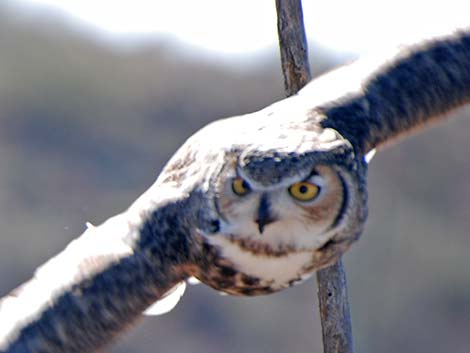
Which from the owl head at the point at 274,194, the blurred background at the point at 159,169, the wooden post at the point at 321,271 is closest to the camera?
the owl head at the point at 274,194

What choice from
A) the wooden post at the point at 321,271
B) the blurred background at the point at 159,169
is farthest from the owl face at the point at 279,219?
the blurred background at the point at 159,169

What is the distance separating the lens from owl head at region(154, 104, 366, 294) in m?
6.64

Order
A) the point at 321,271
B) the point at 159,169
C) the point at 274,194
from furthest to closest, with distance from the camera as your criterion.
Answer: the point at 159,169, the point at 321,271, the point at 274,194

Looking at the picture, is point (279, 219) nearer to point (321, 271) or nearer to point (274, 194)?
point (274, 194)

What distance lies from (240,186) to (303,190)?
0.22m

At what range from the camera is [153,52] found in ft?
97.3

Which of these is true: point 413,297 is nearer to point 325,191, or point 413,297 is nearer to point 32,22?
point 32,22

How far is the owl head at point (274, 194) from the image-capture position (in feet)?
21.8

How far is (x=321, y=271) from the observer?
7.24 meters

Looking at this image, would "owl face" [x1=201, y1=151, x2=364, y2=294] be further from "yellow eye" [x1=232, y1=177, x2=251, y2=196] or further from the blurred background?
the blurred background

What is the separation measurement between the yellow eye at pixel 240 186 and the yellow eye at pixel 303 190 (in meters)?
0.16

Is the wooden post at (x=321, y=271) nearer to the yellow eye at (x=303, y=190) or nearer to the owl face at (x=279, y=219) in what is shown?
the owl face at (x=279, y=219)

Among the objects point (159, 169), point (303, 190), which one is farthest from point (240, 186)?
point (159, 169)

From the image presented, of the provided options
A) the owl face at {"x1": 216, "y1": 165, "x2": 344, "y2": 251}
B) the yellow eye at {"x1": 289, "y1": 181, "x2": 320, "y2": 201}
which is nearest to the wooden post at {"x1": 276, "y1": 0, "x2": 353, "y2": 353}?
the owl face at {"x1": 216, "y1": 165, "x2": 344, "y2": 251}
